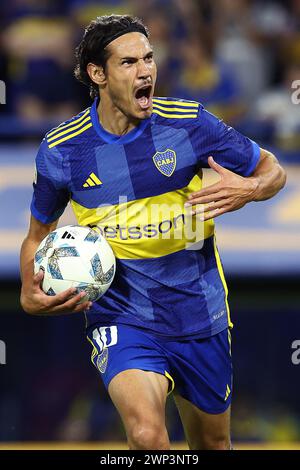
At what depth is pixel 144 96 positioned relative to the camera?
14.9ft

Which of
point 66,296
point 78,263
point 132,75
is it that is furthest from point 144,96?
point 66,296

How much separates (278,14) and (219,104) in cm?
137

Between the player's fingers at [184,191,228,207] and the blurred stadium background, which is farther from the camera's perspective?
the blurred stadium background

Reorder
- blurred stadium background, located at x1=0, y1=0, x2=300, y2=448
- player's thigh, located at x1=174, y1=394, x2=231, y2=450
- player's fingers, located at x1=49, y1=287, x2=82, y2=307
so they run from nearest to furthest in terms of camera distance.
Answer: player's fingers, located at x1=49, y1=287, x2=82, y2=307 → player's thigh, located at x1=174, y1=394, x2=231, y2=450 → blurred stadium background, located at x1=0, y1=0, x2=300, y2=448

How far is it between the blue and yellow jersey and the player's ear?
143 mm

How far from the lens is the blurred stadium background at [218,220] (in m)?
7.40

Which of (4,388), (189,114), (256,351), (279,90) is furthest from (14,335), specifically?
(189,114)

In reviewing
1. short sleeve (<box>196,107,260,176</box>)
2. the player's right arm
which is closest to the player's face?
short sleeve (<box>196,107,260,176</box>)

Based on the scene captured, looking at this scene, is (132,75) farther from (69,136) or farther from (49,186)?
(49,186)

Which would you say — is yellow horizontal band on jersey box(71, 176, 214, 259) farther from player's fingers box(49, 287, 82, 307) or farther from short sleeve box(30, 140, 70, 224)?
player's fingers box(49, 287, 82, 307)

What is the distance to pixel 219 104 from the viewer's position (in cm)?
890

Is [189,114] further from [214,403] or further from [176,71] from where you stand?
[176,71]

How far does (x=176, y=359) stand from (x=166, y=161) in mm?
891

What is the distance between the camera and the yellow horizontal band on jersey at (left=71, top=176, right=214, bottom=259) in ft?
15.0
